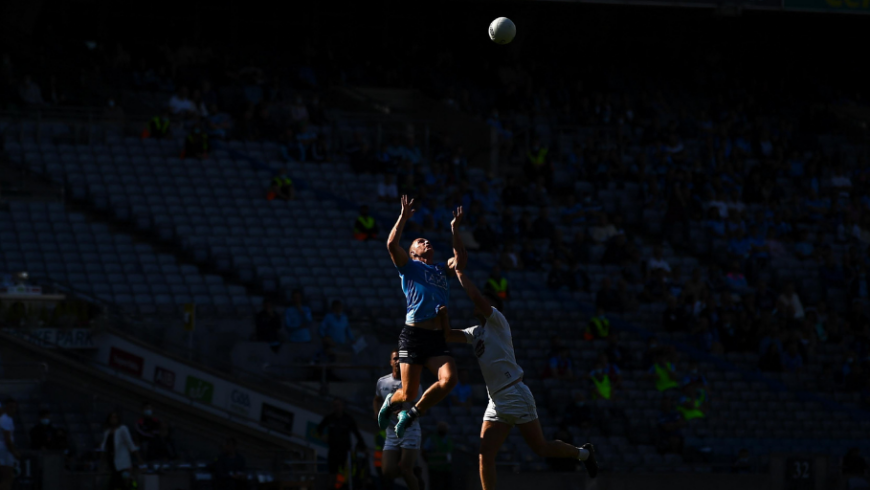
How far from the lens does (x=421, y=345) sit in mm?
13539

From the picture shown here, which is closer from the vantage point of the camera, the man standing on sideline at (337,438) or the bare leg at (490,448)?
the bare leg at (490,448)

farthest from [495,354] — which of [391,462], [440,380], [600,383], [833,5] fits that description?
[833,5]

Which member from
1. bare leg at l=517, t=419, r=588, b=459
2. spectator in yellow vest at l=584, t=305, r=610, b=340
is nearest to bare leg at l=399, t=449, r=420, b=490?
bare leg at l=517, t=419, r=588, b=459

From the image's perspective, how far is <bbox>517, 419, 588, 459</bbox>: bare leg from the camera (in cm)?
1306

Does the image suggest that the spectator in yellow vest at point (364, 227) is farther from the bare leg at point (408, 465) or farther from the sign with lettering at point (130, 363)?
the bare leg at point (408, 465)

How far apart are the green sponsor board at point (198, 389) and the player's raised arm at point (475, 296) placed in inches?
406

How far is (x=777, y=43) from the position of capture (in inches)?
1547

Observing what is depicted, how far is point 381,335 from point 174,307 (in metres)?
3.65

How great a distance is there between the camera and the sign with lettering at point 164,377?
22.1 m

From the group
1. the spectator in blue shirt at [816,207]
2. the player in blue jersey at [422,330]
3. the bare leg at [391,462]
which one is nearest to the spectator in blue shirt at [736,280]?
the spectator in blue shirt at [816,207]

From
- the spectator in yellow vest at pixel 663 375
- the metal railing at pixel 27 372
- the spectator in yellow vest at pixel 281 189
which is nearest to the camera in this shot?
the metal railing at pixel 27 372

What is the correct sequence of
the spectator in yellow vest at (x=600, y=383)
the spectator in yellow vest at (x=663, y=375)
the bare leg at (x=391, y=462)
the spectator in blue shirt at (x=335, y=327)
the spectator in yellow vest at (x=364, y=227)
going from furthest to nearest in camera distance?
1. the spectator in yellow vest at (x=364, y=227)
2. the spectator in yellow vest at (x=663, y=375)
3. the spectator in yellow vest at (x=600, y=383)
4. the spectator in blue shirt at (x=335, y=327)
5. the bare leg at (x=391, y=462)

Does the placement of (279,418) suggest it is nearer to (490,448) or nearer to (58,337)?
(58,337)

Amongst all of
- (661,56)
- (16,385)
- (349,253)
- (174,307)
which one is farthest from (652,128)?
(16,385)
